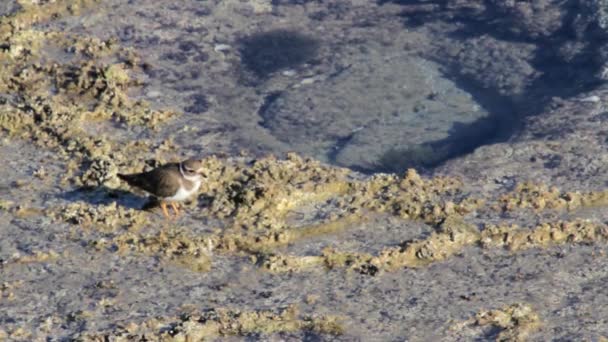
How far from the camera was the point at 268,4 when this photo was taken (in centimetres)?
1171

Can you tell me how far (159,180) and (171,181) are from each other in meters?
0.13

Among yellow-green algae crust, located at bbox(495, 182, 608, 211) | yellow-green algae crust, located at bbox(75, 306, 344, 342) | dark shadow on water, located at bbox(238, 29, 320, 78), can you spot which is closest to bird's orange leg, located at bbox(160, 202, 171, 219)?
yellow-green algae crust, located at bbox(75, 306, 344, 342)

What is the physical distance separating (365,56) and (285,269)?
164 inches

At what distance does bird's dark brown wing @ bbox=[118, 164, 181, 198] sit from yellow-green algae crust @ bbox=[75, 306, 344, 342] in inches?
49.6

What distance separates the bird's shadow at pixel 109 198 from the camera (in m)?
7.82

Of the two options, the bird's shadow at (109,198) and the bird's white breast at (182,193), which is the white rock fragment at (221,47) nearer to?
the bird's shadow at (109,198)

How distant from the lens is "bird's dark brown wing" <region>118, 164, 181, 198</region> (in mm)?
7348

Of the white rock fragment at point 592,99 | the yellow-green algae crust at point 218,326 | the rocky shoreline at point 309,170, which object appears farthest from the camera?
the white rock fragment at point 592,99

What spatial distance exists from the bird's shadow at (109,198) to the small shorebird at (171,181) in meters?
0.23

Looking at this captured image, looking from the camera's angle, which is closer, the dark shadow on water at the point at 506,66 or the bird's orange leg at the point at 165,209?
the bird's orange leg at the point at 165,209

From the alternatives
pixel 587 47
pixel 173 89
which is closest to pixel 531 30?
pixel 587 47

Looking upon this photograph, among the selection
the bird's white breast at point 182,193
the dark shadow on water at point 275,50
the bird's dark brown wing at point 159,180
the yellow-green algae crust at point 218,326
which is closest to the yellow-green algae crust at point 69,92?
the bird's dark brown wing at point 159,180

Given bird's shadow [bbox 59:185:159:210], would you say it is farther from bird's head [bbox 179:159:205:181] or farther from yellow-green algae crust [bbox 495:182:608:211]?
yellow-green algae crust [bbox 495:182:608:211]

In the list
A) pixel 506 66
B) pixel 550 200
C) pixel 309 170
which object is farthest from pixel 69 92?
pixel 550 200
